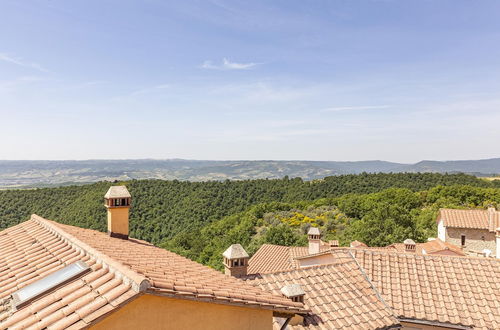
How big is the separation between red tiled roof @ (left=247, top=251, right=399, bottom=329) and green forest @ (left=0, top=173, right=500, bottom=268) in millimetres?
24444

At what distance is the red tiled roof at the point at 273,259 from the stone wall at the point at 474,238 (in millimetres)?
15847

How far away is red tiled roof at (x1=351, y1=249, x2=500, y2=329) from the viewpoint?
24.2 feet

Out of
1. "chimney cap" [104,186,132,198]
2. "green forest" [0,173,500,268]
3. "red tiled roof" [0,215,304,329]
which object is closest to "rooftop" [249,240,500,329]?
"red tiled roof" [0,215,304,329]

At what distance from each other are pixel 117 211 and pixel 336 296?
6451 mm

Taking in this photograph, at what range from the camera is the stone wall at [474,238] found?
29062 millimetres

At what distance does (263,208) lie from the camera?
55688 mm

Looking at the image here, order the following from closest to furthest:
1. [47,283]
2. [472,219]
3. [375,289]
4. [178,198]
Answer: [47,283] < [375,289] < [472,219] < [178,198]

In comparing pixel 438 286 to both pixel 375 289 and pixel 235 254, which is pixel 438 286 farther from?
pixel 235 254

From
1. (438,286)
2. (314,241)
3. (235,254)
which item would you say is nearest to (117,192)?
(235,254)

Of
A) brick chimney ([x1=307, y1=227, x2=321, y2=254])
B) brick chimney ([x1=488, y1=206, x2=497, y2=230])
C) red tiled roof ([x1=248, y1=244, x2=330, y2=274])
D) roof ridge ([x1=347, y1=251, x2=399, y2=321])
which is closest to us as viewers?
roof ridge ([x1=347, y1=251, x2=399, y2=321])

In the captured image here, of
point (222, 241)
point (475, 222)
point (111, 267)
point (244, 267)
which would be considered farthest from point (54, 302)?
point (222, 241)

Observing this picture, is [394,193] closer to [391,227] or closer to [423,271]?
[391,227]

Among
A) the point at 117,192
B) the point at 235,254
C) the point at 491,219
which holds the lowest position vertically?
the point at 491,219

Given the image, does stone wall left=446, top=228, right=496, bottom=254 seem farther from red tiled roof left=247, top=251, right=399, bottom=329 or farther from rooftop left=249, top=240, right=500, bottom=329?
red tiled roof left=247, top=251, right=399, bottom=329
